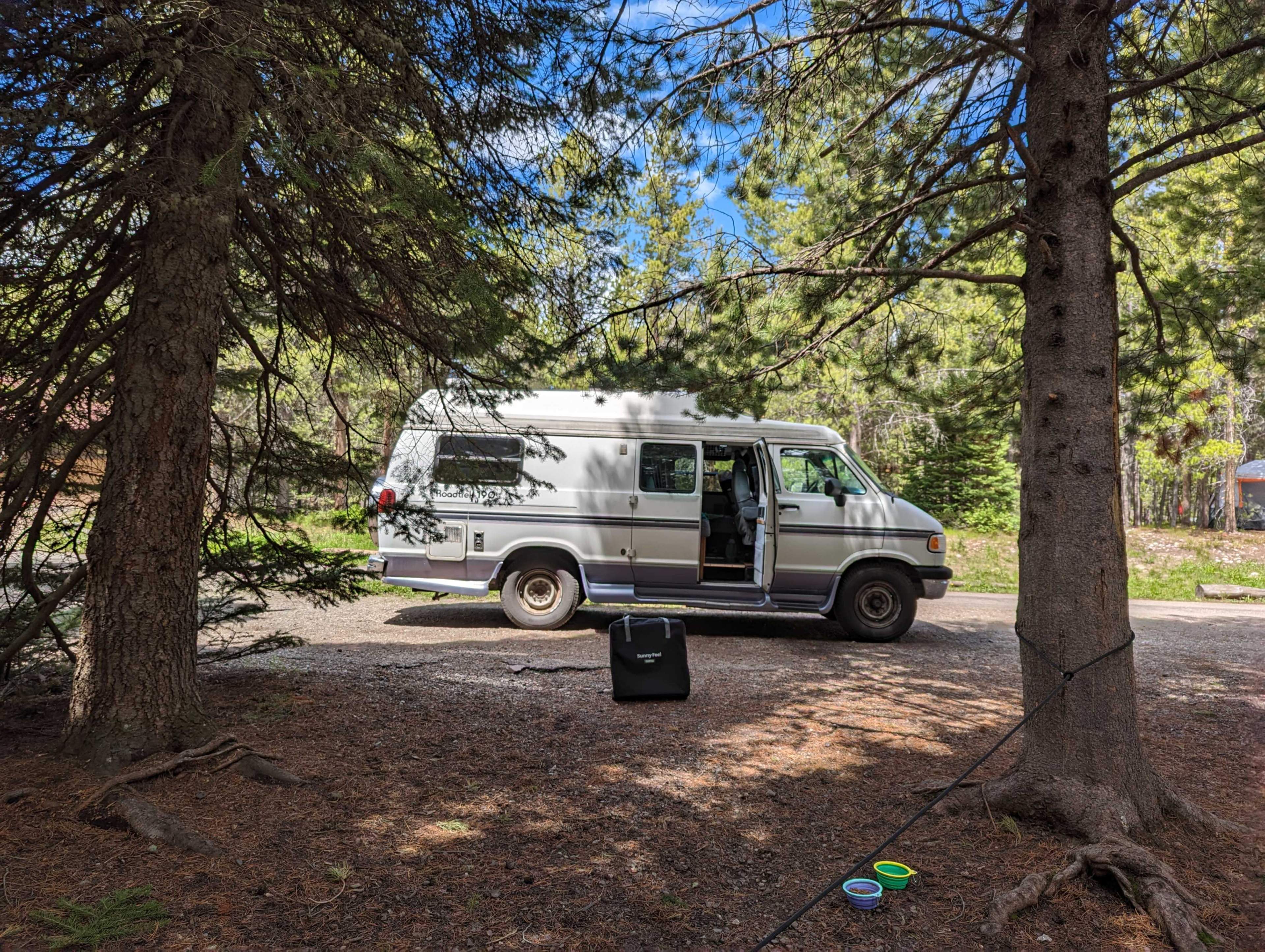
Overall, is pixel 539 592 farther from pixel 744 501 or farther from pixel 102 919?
pixel 102 919

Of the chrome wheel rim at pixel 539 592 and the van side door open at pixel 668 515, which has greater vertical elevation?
the van side door open at pixel 668 515

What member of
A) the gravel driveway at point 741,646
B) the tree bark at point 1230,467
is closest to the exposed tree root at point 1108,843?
the gravel driveway at point 741,646

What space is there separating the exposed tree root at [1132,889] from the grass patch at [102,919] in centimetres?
286

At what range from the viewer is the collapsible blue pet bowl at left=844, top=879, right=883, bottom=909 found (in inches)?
118

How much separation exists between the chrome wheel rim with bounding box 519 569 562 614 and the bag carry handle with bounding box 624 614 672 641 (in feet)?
9.86

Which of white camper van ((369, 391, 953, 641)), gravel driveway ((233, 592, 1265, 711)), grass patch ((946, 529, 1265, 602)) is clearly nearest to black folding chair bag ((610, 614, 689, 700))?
gravel driveway ((233, 592, 1265, 711))

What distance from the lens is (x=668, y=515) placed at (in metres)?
8.80

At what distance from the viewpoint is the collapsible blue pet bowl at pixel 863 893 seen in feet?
9.82

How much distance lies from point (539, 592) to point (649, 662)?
11.0 feet

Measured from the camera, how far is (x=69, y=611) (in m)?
5.66

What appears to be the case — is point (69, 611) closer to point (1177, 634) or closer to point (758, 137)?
point (758, 137)

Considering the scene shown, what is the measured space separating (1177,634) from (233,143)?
10.7 meters

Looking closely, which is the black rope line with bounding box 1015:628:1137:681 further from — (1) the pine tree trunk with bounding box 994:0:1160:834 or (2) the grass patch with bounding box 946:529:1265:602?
(2) the grass patch with bounding box 946:529:1265:602

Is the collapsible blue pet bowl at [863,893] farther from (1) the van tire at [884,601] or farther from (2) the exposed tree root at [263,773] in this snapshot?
(1) the van tire at [884,601]
